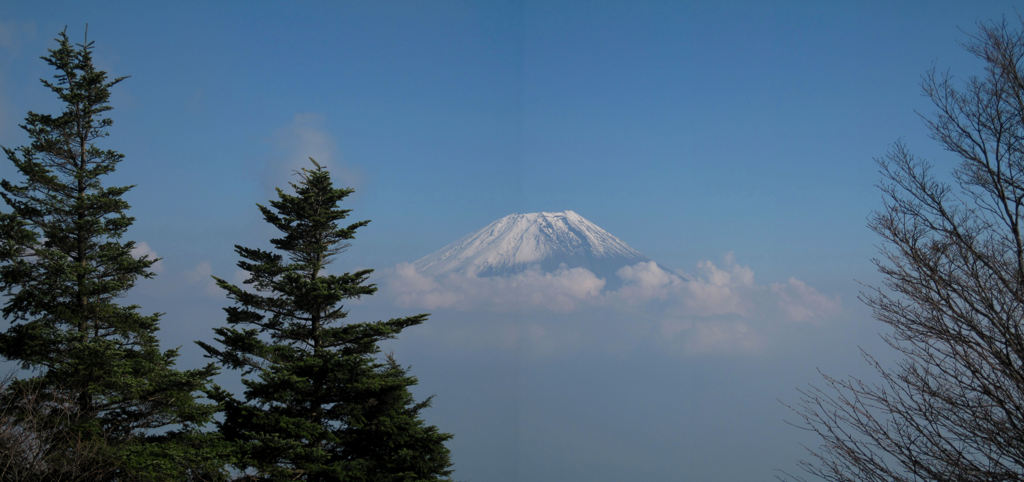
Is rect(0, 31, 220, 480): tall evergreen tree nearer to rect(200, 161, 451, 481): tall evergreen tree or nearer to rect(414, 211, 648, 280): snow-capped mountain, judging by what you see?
rect(200, 161, 451, 481): tall evergreen tree

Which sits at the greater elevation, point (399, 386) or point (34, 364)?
point (399, 386)

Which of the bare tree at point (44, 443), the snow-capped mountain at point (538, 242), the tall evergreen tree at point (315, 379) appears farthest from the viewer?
the snow-capped mountain at point (538, 242)

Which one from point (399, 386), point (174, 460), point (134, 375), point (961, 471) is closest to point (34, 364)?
point (134, 375)

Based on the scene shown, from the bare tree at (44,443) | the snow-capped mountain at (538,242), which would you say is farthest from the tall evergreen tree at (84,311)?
the snow-capped mountain at (538,242)

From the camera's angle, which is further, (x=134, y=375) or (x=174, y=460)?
(x=134, y=375)

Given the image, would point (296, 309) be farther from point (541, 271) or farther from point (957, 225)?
point (541, 271)

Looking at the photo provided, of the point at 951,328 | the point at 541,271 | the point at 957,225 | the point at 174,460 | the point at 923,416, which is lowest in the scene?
the point at 174,460

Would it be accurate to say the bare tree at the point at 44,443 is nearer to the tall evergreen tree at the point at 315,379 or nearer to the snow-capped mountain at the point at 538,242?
the tall evergreen tree at the point at 315,379

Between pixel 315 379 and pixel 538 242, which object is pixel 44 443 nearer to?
pixel 315 379

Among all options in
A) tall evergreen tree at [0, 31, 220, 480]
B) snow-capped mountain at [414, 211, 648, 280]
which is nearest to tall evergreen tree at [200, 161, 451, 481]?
tall evergreen tree at [0, 31, 220, 480]
